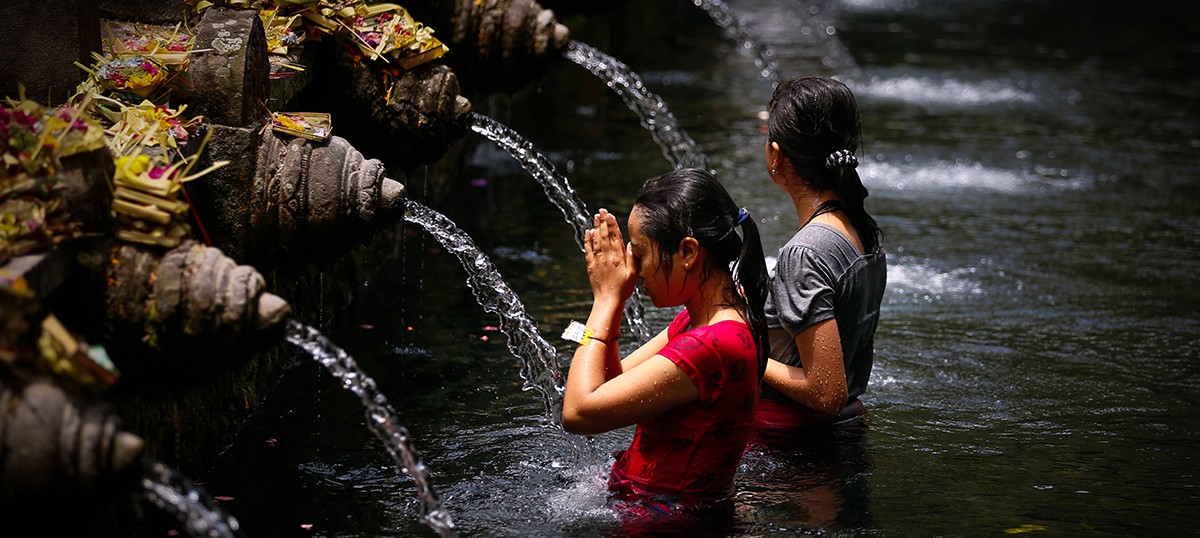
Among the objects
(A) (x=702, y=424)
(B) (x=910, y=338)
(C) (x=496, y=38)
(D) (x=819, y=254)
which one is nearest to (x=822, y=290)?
(D) (x=819, y=254)

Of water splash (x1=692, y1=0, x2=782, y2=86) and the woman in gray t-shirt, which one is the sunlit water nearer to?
water splash (x1=692, y1=0, x2=782, y2=86)

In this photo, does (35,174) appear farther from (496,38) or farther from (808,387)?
(496,38)

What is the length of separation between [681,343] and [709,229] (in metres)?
0.29

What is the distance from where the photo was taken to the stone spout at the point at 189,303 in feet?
9.04

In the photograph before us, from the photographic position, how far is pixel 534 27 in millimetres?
6012

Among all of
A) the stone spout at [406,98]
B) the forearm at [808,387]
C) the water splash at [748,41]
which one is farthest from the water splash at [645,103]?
the forearm at [808,387]

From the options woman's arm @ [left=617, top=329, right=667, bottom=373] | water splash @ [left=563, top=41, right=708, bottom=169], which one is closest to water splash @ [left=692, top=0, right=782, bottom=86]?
water splash @ [left=563, top=41, right=708, bottom=169]

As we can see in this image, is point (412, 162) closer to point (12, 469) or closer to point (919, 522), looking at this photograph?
point (919, 522)

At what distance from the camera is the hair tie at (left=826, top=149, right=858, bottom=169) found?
11.6ft

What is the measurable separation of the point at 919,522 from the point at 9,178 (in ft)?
8.48

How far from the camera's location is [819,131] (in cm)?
352

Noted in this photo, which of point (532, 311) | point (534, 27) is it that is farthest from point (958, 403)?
point (534, 27)

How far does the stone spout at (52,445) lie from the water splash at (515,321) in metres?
2.11

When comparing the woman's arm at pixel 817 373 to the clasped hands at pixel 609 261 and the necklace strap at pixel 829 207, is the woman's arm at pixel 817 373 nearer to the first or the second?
the necklace strap at pixel 829 207
